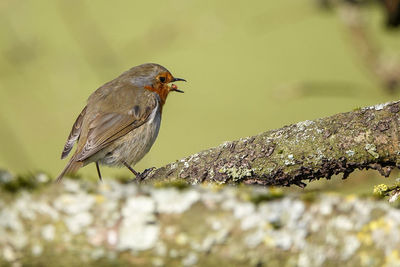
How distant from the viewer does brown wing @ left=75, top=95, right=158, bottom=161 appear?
11.5 feet

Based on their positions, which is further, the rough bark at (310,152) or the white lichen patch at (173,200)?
the rough bark at (310,152)

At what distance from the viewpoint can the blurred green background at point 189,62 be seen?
471cm

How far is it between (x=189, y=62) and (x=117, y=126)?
5.31 m

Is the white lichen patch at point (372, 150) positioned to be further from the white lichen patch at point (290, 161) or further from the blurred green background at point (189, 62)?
the blurred green background at point (189, 62)

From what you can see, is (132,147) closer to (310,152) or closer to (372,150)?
(310,152)

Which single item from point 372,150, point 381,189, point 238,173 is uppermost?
point 238,173

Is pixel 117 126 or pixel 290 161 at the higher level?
pixel 117 126

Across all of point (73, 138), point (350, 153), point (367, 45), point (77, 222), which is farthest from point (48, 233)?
point (367, 45)

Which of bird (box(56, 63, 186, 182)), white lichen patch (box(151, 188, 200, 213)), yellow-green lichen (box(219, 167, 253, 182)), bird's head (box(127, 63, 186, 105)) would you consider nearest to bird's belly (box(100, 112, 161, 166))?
bird (box(56, 63, 186, 182))

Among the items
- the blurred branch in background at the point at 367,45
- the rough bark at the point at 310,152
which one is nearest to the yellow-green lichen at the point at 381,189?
the rough bark at the point at 310,152

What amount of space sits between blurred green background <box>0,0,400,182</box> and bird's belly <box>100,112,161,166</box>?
0.61 m

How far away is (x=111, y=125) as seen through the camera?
3633mm

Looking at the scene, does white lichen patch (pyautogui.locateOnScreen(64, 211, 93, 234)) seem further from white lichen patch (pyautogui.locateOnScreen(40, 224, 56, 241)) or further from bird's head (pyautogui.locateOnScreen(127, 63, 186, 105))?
bird's head (pyautogui.locateOnScreen(127, 63, 186, 105))

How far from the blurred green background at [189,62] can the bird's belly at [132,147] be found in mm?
611
